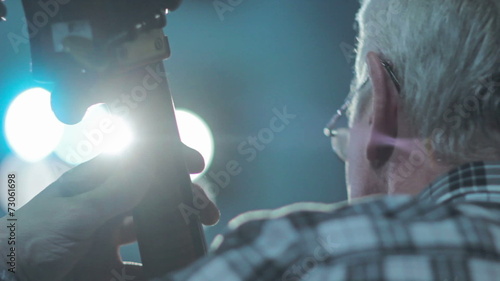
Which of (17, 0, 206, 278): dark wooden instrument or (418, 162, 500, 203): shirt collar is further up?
(17, 0, 206, 278): dark wooden instrument

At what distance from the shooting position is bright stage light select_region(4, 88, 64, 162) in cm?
157

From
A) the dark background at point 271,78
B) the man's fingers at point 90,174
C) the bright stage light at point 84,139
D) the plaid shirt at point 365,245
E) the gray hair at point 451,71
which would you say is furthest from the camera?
the dark background at point 271,78

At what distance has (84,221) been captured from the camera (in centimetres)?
66

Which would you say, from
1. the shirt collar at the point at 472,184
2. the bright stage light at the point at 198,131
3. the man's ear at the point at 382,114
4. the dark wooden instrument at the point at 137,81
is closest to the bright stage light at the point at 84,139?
the bright stage light at the point at 198,131

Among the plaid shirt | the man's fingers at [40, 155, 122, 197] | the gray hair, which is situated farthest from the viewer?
the man's fingers at [40, 155, 122, 197]

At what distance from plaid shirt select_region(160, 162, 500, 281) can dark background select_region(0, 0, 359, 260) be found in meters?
1.56

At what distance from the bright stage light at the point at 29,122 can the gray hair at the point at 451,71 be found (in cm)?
122

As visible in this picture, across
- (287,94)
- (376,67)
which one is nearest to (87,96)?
(376,67)

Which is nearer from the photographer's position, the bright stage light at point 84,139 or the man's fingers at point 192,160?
the man's fingers at point 192,160

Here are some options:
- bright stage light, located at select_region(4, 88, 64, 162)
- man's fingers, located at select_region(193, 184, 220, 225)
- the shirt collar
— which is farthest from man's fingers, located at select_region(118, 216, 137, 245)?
bright stage light, located at select_region(4, 88, 64, 162)

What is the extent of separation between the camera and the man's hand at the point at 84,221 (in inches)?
25.0

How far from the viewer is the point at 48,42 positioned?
0.57 metres

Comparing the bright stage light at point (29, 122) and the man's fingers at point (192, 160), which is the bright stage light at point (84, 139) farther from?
the man's fingers at point (192, 160)

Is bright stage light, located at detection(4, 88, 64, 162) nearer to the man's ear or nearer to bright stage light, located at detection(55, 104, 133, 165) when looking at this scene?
bright stage light, located at detection(55, 104, 133, 165)
